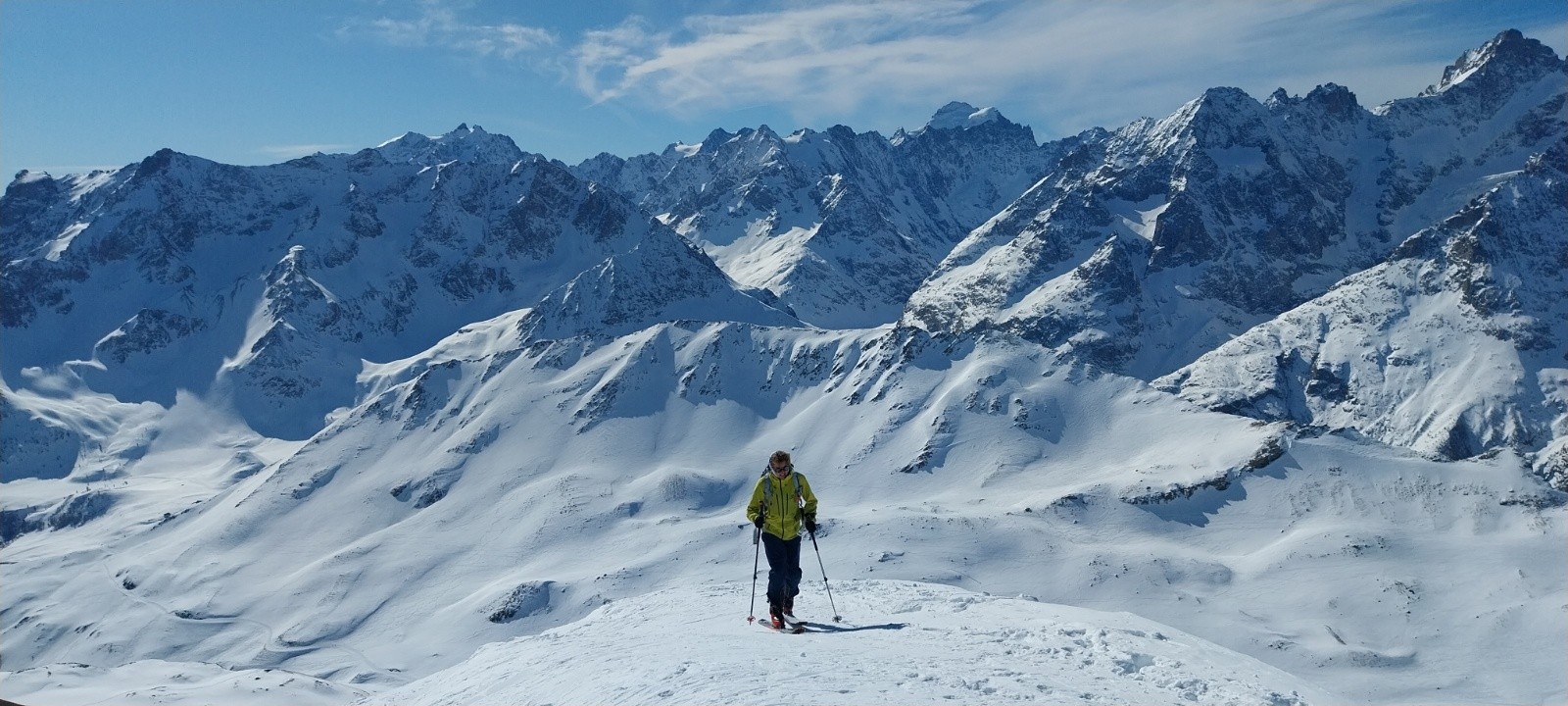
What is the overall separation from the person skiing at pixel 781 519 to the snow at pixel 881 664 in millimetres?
1018

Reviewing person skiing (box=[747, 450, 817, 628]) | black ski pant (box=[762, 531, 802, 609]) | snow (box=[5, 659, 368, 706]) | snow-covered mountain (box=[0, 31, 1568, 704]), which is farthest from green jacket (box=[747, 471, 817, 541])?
snow (box=[5, 659, 368, 706])

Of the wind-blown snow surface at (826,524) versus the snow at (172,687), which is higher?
the snow at (172,687)

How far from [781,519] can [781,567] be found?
3.99 feet

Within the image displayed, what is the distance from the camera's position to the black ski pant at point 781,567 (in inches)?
949

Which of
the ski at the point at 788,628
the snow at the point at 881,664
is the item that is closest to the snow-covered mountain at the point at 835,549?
the snow at the point at 881,664

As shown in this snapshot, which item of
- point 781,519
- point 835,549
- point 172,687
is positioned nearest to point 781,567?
point 781,519

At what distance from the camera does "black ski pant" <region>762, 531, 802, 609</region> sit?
24094 millimetres

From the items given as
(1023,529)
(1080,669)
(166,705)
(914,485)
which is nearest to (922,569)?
(1023,529)

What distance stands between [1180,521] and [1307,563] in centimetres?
1342

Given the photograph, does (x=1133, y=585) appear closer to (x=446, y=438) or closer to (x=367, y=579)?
(x=367, y=579)

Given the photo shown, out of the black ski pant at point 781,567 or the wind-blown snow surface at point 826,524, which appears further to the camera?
the wind-blown snow surface at point 826,524

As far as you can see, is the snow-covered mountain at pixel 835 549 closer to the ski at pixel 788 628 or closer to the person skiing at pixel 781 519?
the ski at pixel 788 628

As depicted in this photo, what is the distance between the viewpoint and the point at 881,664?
19578mm

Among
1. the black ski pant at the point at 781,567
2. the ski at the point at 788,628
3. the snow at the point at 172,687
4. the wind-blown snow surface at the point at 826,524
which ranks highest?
the black ski pant at the point at 781,567
